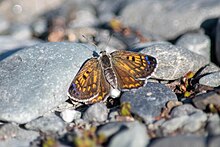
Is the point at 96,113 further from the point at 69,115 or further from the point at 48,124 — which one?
the point at 48,124

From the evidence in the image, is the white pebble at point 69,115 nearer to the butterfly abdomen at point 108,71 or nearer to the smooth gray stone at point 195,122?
the butterfly abdomen at point 108,71

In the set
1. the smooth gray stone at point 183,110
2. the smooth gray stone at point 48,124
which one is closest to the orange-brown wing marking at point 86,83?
the smooth gray stone at point 48,124

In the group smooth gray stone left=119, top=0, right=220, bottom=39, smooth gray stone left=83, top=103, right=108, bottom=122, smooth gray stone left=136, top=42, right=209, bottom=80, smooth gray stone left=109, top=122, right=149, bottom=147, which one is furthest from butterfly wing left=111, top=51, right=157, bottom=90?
smooth gray stone left=119, top=0, right=220, bottom=39

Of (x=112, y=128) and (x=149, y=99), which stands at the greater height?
(x=149, y=99)

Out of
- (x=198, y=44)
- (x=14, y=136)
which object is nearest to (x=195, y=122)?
(x=14, y=136)

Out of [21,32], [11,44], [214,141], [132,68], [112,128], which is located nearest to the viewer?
[214,141]

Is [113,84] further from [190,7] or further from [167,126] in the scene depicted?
[190,7]
